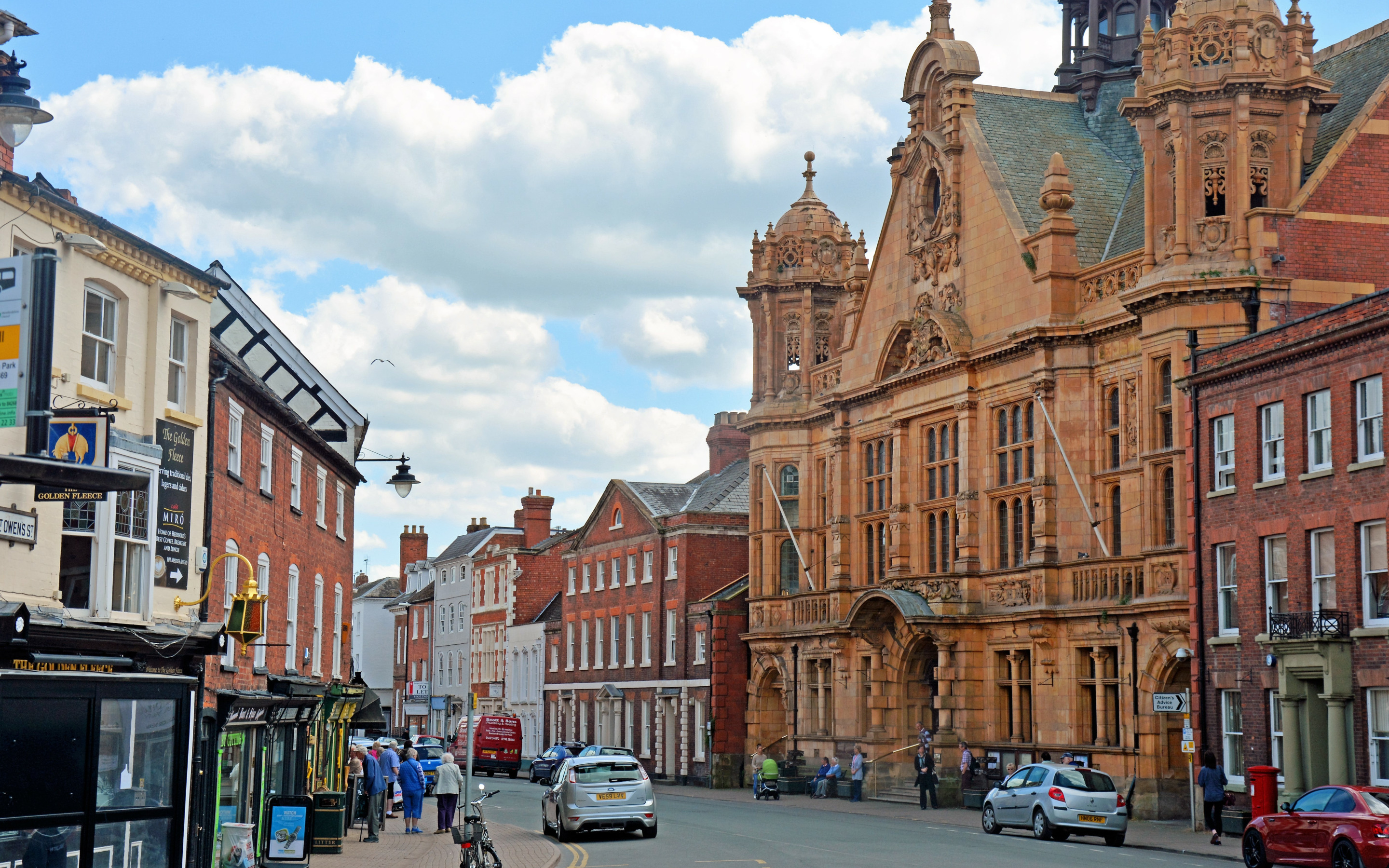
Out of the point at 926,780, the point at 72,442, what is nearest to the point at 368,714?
the point at 926,780

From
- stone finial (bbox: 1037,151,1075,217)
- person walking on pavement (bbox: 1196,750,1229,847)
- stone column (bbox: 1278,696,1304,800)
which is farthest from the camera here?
stone finial (bbox: 1037,151,1075,217)

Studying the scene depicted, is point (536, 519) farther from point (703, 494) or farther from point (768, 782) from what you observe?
point (768, 782)

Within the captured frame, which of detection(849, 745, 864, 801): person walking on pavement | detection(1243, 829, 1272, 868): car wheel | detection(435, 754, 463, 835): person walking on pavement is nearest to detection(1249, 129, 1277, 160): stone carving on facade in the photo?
detection(1243, 829, 1272, 868): car wheel

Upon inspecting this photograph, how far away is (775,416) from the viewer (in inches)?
2354

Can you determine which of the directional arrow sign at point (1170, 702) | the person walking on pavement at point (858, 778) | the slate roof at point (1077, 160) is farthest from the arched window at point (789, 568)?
the directional arrow sign at point (1170, 702)

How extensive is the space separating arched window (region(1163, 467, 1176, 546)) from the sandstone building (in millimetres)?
55

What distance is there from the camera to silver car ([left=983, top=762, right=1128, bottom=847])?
31969 mm

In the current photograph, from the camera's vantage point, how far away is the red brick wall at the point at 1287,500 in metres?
29.7

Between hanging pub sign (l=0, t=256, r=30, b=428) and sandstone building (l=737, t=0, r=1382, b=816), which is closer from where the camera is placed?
hanging pub sign (l=0, t=256, r=30, b=428)

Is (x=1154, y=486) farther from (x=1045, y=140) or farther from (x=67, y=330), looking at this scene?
(x=67, y=330)

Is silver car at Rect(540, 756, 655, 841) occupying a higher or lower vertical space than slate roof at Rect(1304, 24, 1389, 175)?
lower

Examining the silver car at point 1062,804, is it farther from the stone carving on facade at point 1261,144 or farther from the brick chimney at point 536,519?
the brick chimney at point 536,519

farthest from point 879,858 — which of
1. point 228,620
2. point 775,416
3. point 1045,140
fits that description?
point 775,416

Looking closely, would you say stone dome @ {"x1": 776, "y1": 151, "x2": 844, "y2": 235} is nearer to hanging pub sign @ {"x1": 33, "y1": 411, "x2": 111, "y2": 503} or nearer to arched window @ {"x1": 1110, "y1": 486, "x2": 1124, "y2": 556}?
arched window @ {"x1": 1110, "y1": 486, "x2": 1124, "y2": 556}
